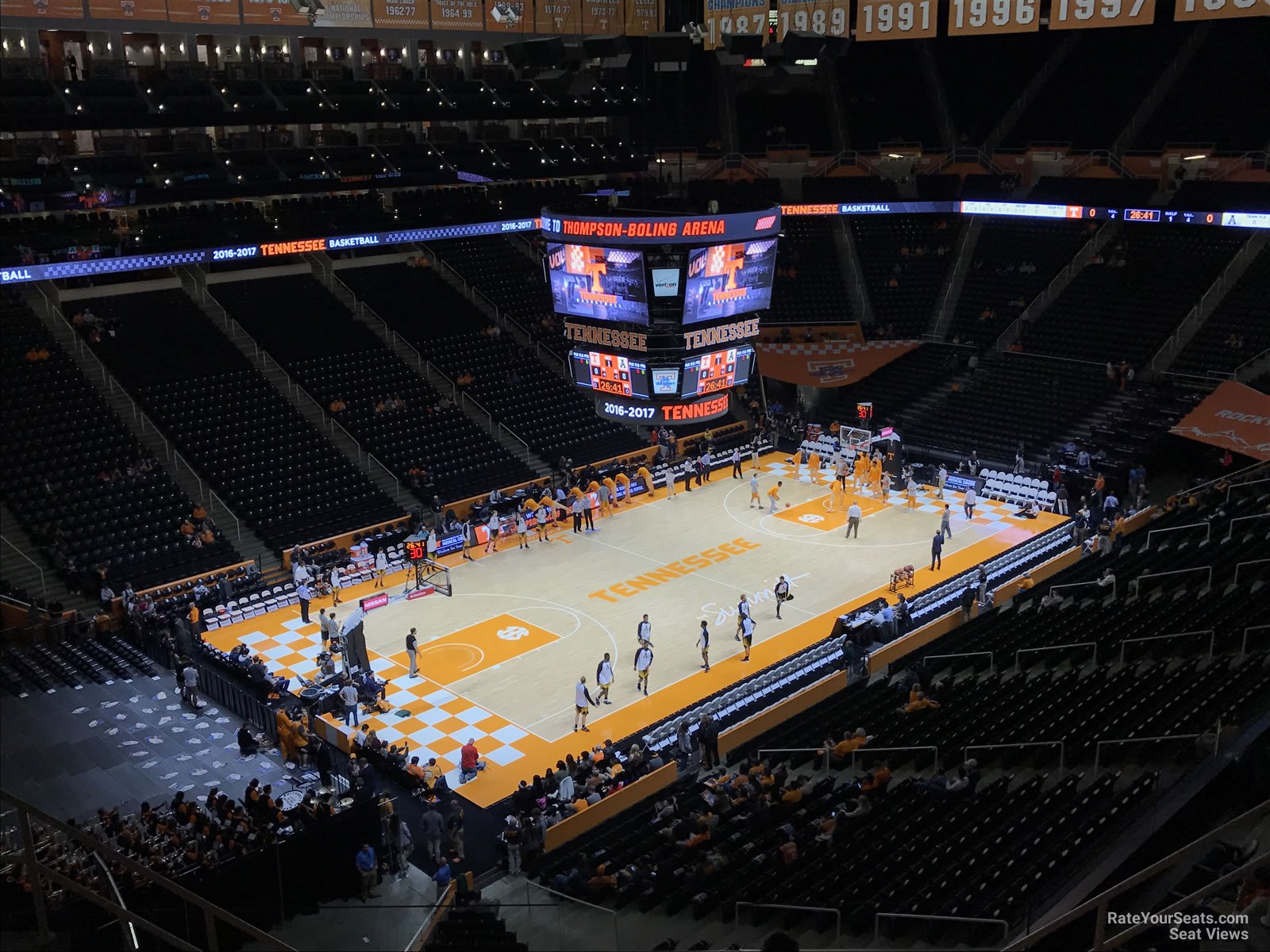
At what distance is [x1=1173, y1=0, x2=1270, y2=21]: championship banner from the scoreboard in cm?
1140

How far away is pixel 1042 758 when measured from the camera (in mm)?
17203

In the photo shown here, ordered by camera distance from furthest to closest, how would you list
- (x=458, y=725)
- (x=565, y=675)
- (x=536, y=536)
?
(x=536, y=536) < (x=565, y=675) < (x=458, y=725)

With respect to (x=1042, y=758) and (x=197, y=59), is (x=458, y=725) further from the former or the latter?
(x=197, y=59)

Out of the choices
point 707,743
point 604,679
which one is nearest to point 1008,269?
point 604,679

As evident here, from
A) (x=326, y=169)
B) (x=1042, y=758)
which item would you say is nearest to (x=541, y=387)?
(x=326, y=169)

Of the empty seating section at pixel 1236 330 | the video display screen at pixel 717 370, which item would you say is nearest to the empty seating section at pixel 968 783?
the video display screen at pixel 717 370

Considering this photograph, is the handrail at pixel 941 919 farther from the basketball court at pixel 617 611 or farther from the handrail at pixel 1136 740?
the basketball court at pixel 617 611

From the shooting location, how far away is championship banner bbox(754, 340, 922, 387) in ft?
140

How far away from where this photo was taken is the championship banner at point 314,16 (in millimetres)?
38469

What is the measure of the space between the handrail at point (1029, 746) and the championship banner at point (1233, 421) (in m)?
18.2

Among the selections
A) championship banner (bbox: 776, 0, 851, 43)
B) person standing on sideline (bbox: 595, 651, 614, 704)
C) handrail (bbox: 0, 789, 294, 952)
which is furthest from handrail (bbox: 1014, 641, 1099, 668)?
championship banner (bbox: 776, 0, 851, 43)

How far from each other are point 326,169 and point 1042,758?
3235 centimetres

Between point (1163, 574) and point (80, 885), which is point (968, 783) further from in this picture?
point (80, 885)

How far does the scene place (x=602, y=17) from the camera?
148ft
